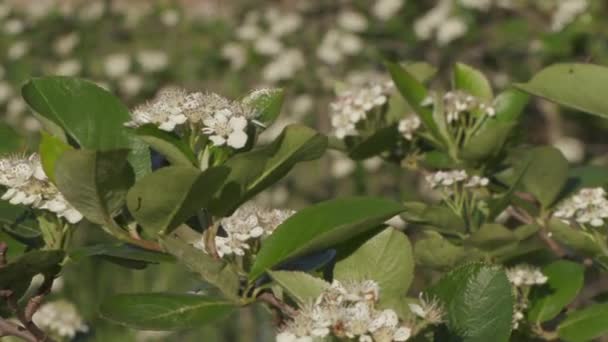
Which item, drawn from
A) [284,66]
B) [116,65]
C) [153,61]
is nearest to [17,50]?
[116,65]

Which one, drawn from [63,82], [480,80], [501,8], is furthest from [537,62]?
[63,82]

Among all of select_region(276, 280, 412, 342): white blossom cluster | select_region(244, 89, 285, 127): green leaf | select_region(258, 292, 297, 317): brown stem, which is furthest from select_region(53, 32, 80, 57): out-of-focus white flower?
select_region(276, 280, 412, 342): white blossom cluster

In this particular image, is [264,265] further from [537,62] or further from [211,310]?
[537,62]

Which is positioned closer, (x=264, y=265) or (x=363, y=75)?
(x=264, y=265)

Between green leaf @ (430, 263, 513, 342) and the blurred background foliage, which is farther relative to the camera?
the blurred background foliage

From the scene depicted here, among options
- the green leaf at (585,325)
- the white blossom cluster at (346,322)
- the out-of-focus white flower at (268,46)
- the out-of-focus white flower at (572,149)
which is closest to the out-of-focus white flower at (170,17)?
the out-of-focus white flower at (268,46)

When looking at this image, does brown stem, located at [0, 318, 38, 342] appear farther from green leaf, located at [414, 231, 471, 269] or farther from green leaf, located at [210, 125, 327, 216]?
green leaf, located at [414, 231, 471, 269]
